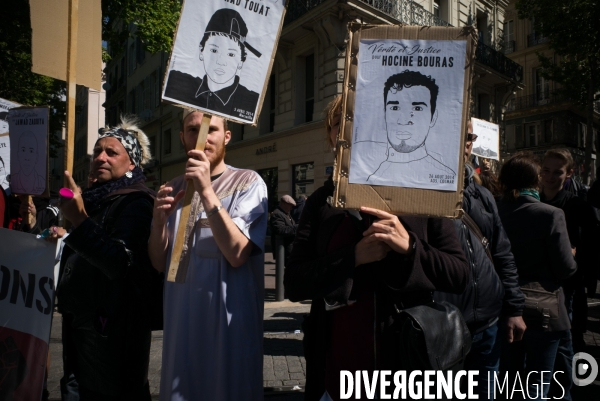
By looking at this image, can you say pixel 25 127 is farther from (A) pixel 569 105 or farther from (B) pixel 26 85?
(A) pixel 569 105

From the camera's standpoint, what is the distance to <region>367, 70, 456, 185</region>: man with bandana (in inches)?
64.2

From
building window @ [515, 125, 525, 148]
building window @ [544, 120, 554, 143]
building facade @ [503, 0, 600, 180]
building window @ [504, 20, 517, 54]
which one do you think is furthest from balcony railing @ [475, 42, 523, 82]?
building window @ [504, 20, 517, 54]

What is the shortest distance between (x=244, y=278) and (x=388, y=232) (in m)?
0.82

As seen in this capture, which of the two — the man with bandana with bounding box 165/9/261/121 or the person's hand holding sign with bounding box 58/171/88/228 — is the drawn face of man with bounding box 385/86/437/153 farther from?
the person's hand holding sign with bounding box 58/171/88/228

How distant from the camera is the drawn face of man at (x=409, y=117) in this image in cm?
164

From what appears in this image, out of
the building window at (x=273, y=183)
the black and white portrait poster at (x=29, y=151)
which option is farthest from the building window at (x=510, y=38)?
the black and white portrait poster at (x=29, y=151)

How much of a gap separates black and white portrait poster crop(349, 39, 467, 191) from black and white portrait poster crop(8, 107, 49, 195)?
2.09 meters

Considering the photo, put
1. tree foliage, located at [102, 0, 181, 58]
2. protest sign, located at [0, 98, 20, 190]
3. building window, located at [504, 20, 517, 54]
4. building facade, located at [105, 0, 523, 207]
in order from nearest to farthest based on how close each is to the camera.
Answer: protest sign, located at [0, 98, 20, 190] → tree foliage, located at [102, 0, 181, 58] → building facade, located at [105, 0, 523, 207] → building window, located at [504, 20, 517, 54]

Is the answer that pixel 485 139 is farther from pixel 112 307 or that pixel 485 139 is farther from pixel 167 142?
pixel 167 142

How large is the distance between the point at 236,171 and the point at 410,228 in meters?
0.96

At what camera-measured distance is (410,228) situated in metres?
1.76

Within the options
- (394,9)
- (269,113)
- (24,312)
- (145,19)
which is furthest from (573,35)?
(24,312)

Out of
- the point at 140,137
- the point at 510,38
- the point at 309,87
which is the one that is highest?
the point at 510,38

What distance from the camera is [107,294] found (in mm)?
2285
